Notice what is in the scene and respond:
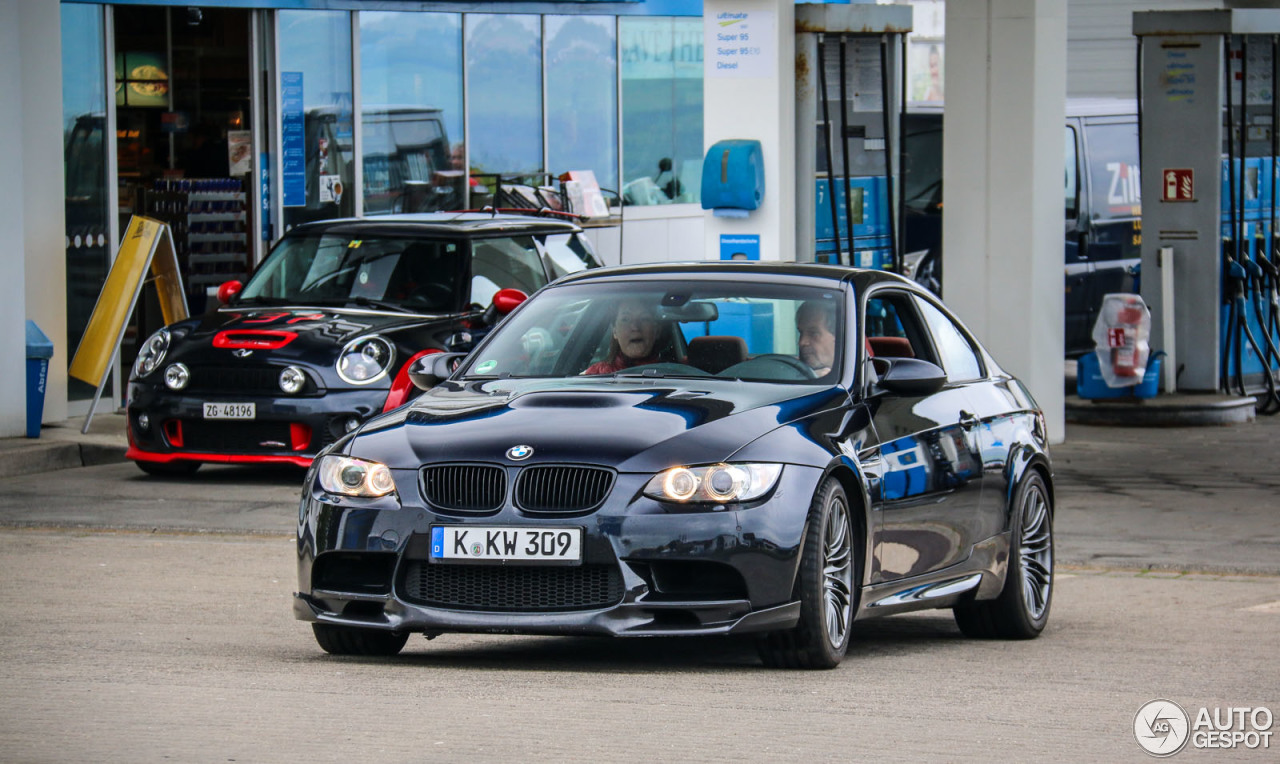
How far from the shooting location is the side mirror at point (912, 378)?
25.0 feet

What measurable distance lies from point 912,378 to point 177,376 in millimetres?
7038

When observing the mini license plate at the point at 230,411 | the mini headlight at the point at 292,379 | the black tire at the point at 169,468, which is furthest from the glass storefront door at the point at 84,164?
the mini headlight at the point at 292,379

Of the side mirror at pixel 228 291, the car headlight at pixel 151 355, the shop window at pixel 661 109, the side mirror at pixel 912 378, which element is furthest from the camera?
the shop window at pixel 661 109

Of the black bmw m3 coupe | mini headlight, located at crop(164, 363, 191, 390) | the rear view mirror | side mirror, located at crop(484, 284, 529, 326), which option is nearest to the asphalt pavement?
mini headlight, located at crop(164, 363, 191, 390)

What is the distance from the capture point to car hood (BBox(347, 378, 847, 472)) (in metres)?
6.71

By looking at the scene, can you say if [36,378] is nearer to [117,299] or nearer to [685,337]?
[117,299]

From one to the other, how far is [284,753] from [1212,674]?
353 centimetres

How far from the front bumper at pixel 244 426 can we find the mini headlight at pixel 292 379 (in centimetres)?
7

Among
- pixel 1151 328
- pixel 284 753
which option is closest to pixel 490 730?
pixel 284 753

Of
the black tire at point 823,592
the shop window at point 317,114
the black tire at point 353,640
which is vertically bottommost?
the black tire at point 353,640

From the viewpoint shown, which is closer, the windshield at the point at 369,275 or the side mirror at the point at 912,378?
the side mirror at the point at 912,378

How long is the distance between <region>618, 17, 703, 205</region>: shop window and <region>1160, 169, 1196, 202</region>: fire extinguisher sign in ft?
25.0

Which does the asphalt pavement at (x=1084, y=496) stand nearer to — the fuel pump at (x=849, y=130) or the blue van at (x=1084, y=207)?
the fuel pump at (x=849, y=130)

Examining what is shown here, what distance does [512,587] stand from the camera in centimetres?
671
